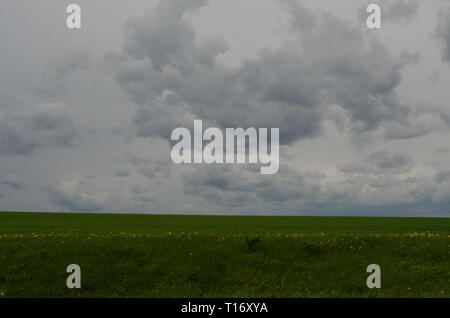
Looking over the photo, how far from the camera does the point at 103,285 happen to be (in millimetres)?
16422

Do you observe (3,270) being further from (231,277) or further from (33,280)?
(231,277)

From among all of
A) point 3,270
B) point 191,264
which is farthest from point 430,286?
point 3,270

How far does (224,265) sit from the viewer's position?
1789cm

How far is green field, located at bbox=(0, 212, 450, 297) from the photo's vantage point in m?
16.0

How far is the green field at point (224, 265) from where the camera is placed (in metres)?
16.0

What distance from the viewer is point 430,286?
52.9ft
